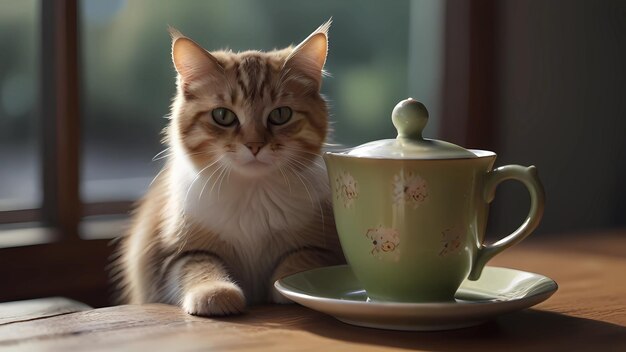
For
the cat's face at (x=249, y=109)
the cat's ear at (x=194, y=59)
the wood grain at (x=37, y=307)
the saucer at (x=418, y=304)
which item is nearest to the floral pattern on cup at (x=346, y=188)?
the saucer at (x=418, y=304)

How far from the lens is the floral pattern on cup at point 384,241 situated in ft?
2.90

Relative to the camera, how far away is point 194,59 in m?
1.16

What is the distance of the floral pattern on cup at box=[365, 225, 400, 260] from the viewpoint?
88 centimetres

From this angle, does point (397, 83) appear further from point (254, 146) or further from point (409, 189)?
point (409, 189)

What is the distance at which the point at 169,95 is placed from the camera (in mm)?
1911

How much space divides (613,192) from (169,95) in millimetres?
1179

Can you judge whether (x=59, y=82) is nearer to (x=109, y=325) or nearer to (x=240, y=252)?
(x=240, y=252)

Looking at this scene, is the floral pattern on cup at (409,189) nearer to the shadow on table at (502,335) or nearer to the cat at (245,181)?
the shadow on table at (502,335)

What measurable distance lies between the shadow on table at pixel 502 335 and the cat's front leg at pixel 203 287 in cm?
5

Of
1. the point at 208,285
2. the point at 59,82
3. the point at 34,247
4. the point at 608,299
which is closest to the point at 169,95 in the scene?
the point at 59,82

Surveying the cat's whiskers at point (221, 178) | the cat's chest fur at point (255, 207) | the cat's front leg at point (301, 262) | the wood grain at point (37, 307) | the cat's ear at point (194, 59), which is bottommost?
the wood grain at point (37, 307)

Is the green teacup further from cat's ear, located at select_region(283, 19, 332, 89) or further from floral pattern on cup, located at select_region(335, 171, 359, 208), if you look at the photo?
cat's ear, located at select_region(283, 19, 332, 89)

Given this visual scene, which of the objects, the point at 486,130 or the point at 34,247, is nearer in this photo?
the point at 34,247

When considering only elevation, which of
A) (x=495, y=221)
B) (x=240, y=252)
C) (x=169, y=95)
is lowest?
(x=495, y=221)
